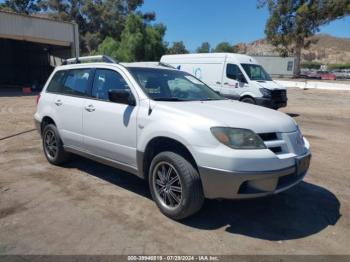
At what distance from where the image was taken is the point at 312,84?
3178 centimetres

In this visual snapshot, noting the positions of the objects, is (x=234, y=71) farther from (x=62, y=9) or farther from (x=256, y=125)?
(x=62, y=9)

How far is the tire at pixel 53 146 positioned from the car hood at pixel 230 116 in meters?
2.43

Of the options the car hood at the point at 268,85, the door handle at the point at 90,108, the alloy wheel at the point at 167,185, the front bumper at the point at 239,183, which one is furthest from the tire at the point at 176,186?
the car hood at the point at 268,85

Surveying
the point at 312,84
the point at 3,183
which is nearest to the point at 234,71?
the point at 3,183

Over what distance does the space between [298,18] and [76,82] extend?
1812 inches

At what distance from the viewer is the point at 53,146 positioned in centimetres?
603

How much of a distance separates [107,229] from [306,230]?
2186 millimetres

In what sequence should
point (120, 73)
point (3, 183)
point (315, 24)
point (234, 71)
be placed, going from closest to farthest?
point (120, 73)
point (3, 183)
point (234, 71)
point (315, 24)

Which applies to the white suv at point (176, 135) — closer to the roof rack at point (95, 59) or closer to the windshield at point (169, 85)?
the windshield at point (169, 85)

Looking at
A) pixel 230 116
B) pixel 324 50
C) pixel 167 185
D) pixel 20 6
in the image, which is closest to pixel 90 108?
pixel 167 185

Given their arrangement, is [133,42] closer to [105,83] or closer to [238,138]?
[105,83]

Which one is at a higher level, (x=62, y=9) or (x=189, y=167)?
(x=62, y=9)

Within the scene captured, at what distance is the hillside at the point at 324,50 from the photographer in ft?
434

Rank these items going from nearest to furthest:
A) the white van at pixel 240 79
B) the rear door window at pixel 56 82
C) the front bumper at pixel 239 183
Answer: the front bumper at pixel 239 183 < the rear door window at pixel 56 82 < the white van at pixel 240 79
